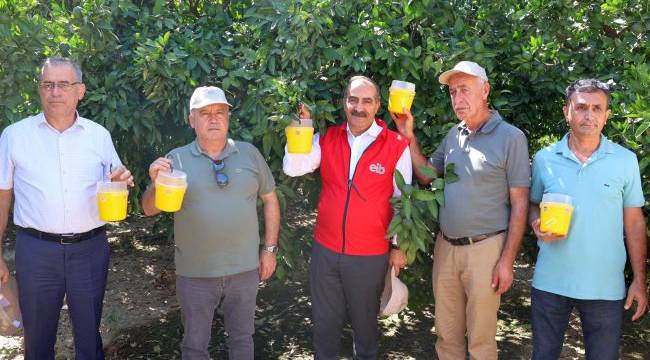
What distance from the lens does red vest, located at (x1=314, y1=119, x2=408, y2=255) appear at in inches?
137

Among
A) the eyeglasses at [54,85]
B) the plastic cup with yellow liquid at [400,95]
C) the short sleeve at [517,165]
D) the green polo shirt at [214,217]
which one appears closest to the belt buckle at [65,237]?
the green polo shirt at [214,217]

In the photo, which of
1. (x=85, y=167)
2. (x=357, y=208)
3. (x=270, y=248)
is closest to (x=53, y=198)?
(x=85, y=167)

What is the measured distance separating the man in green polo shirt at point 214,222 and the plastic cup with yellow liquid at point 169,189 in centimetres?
13

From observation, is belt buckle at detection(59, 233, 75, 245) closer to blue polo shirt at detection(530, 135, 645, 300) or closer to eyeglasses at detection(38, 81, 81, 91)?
eyeglasses at detection(38, 81, 81, 91)

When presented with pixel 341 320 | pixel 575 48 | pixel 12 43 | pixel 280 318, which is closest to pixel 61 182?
pixel 12 43

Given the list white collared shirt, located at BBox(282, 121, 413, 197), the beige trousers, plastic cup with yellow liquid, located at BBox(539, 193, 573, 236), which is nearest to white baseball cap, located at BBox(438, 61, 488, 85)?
white collared shirt, located at BBox(282, 121, 413, 197)

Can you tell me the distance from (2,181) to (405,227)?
2141mm

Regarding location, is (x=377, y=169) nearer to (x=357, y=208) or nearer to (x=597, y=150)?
(x=357, y=208)

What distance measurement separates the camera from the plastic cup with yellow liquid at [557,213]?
9.77 feet

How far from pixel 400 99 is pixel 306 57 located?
2.09 feet

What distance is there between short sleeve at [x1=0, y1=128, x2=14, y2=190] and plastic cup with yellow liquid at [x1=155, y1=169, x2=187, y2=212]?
2.77ft

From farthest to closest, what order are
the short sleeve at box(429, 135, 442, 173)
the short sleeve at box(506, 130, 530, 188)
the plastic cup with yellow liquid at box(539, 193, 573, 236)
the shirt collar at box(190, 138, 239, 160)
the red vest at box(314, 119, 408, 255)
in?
the short sleeve at box(429, 135, 442, 173)
the red vest at box(314, 119, 408, 255)
the shirt collar at box(190, 138, 239, 160)
the short sleeve at box(506, 130, 530, 188)
the plastic cup with yellow liquid at box(539, 193, 573, 236)

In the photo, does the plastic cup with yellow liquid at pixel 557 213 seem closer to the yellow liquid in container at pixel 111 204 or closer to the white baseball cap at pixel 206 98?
the white baseball cap at pixel 206 98

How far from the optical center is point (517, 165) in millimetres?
3277
